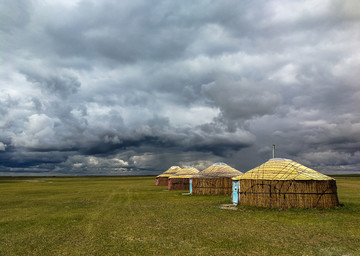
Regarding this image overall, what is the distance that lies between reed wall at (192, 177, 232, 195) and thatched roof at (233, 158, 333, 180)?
9419 millimetres

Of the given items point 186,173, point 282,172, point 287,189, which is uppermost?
point 282,172

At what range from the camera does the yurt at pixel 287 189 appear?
21.7 m

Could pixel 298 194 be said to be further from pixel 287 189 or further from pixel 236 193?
pixel 236 193

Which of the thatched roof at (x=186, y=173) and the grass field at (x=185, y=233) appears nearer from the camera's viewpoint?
the grass field at (x=185, y=233)

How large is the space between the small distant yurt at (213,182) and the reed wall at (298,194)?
11.3m

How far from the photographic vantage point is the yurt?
21688mm

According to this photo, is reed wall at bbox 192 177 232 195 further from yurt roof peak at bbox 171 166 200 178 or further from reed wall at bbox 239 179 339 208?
yurt roof peak at bbox 171 166 200 178

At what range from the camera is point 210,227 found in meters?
15.3

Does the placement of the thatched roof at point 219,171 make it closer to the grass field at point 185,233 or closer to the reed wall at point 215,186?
the reed wall at point 215,186

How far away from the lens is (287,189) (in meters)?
21.9

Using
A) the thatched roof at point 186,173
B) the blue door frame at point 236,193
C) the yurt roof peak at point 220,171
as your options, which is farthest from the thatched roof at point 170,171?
the blue door frame at point 236,193

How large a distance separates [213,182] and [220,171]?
2.09 meters

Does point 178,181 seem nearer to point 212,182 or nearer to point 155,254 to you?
point 212,182

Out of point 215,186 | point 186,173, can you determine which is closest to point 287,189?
point 215,186
